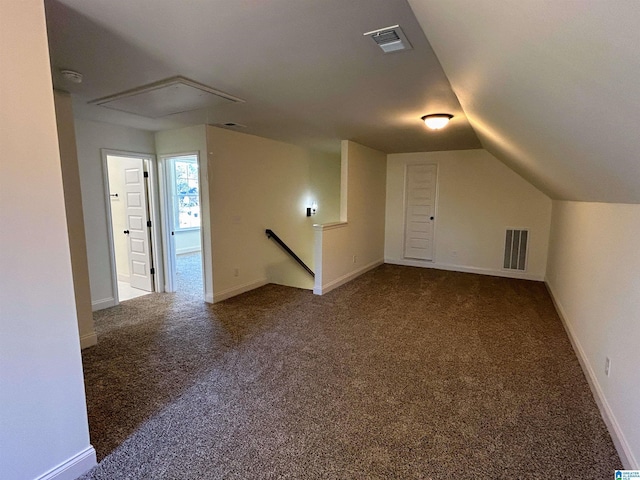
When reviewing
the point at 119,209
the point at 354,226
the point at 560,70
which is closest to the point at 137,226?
the point at 119,209

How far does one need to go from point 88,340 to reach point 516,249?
6.22m

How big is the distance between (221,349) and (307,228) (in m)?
3.70

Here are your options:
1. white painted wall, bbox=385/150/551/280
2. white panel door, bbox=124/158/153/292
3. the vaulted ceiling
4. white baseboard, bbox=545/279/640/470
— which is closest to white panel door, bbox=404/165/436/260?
white painted wall, bbox=385/150/551/280

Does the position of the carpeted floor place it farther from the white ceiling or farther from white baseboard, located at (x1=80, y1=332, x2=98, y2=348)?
the white ceiling

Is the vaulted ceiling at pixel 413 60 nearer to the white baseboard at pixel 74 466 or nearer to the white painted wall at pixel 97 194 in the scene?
the white painted wall at pixel 97 194

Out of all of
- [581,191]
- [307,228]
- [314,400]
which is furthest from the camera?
[307,228]

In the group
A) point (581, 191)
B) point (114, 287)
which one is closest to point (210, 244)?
point (114, 287)

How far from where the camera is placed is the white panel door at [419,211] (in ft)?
20.5

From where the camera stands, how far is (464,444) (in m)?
1.88

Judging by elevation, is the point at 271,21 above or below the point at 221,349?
above

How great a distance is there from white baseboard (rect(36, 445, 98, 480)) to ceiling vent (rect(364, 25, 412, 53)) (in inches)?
107

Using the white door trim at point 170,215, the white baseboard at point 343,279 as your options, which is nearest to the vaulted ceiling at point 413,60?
the white door trim at point 170,215

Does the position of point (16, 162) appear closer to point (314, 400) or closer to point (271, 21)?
point (271, 21)

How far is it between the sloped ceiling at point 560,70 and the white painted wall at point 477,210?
3.42 m
